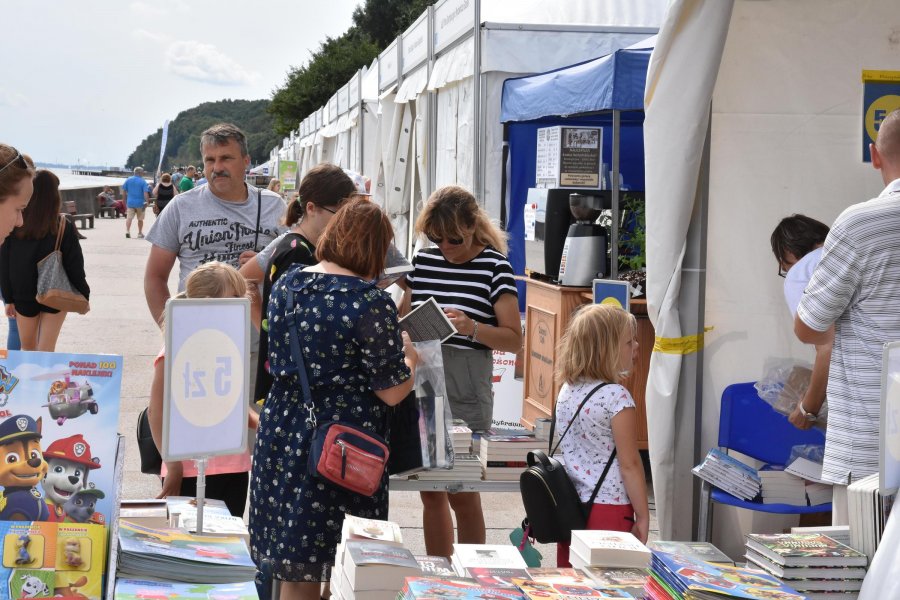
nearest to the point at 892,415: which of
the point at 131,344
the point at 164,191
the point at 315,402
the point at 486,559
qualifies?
the point at 486,559

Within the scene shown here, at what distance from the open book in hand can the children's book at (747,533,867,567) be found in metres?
1.43

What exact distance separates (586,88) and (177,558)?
189 inches

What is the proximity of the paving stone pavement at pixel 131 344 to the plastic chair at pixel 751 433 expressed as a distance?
100 cm

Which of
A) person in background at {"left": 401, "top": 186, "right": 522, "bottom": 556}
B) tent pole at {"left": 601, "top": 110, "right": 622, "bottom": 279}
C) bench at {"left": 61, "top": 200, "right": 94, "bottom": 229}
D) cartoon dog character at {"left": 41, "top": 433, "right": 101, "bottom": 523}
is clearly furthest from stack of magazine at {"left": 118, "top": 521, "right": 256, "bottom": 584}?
bench at {"left": 61, "top": 200, "right": 94, "bottom": 229}

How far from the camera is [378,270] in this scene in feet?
11.0

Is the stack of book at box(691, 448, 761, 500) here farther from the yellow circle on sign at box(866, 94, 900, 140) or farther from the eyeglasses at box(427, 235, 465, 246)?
the yellow circle on sign at box(866, 94, 900, 140)

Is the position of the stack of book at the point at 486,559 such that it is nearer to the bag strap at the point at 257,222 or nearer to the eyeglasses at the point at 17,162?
the eyeglasses at the point at 17,162

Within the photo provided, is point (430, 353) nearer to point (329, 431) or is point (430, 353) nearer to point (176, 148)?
point (329, 431)

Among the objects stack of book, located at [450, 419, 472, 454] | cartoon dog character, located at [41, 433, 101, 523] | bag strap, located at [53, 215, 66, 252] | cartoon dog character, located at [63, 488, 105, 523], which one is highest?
bag strap, located at [53, 215, 66, 252]

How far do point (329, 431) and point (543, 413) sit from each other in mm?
3641

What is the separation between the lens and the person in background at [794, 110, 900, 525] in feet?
10.7

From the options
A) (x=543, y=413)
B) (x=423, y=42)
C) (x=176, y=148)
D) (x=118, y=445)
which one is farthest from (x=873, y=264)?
(x=176, y=148)

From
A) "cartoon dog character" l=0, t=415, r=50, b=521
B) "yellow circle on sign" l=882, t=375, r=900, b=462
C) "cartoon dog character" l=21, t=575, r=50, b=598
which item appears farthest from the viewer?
"yellow circle on sign" l=882, t=375, r=900, b=462

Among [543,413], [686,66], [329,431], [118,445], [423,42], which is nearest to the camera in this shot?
[118,445]
